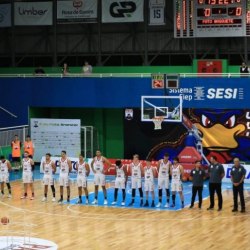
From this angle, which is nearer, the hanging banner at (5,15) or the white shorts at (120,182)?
the white shorts at (120,182)

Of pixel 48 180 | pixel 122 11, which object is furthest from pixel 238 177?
pixel 122 11

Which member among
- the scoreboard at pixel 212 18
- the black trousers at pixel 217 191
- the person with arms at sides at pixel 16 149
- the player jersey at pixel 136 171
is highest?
the scoreboard at pixel 212 18

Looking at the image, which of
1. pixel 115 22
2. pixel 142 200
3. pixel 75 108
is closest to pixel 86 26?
pixel 115 22

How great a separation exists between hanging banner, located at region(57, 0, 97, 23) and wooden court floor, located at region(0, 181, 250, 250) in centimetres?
1347

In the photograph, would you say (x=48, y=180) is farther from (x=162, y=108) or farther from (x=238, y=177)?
(x=162, y=108)

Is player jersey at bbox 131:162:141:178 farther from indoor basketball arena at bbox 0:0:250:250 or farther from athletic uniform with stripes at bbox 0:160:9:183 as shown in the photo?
athletic uniform with stripes at bbox 0:160:9:183

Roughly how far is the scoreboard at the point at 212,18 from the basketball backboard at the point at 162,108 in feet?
10.7

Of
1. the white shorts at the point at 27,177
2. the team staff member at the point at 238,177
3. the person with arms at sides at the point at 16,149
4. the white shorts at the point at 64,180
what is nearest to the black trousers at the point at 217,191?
the team staff member at the point at 238,177

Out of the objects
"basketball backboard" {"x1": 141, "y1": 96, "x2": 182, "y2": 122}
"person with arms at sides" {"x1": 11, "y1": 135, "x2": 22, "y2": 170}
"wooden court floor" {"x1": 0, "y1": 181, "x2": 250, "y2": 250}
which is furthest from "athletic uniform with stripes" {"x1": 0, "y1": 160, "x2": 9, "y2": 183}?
"basketball backboard" {"x1": 141, "y1": 96, "x2": 182, "y2": 122}

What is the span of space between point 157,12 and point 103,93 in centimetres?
508

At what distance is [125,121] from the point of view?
1298 inches

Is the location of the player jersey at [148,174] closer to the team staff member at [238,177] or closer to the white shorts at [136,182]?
the white shorts at [136,182]

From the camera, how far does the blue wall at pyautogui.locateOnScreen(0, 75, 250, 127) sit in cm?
3008

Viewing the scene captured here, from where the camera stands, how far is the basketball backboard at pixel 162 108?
3000cm
